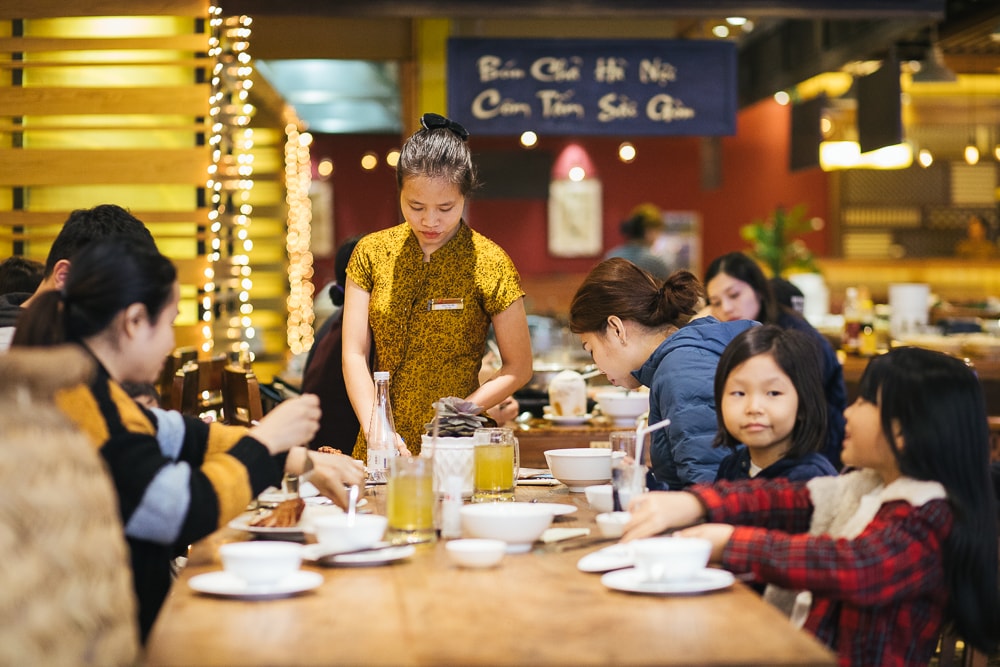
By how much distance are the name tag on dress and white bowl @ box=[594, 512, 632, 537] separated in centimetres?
145

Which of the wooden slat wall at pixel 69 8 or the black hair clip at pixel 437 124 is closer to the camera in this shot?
the black hair clip at pixel 437 124

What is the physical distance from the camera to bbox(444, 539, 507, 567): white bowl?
2.13 meters

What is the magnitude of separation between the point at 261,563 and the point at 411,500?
47 cm

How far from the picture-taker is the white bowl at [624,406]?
4.84 m

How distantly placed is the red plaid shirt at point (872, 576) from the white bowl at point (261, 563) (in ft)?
2.48

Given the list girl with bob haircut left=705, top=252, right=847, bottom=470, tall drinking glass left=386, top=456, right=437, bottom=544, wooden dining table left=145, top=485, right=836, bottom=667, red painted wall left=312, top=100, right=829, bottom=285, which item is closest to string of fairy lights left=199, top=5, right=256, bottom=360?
girl with bob haircut left=705, top=252, right=847, bottom=470

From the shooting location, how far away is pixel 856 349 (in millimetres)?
7609

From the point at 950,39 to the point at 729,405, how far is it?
370 inches

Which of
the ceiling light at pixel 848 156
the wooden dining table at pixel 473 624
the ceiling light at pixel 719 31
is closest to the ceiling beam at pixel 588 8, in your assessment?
the ceiling light at pixel 848 156

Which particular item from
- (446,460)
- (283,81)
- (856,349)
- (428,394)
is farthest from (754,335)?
(283,81)

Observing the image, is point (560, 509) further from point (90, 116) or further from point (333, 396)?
point (90, 116)

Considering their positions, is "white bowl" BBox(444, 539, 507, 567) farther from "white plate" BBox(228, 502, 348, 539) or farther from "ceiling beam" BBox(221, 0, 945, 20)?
"ceiling beam" BBox(221, 0, 945, 20)

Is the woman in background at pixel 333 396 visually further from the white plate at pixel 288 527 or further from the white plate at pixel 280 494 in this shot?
the white plate at pixel 288 527

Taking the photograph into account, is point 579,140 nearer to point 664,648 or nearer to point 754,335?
point 754,335
